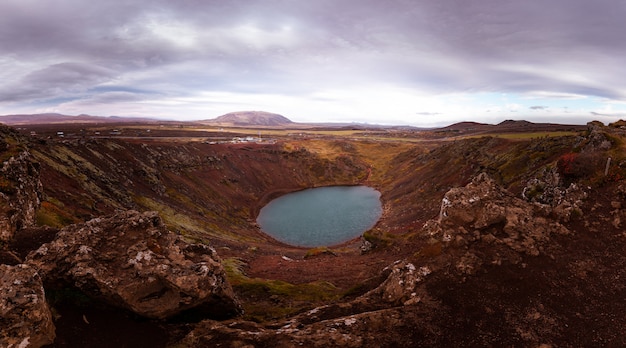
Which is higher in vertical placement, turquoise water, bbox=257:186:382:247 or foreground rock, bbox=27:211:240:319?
foreground rock, bbox=27:211:240:319

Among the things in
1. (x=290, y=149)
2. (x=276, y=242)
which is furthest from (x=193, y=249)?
(x=290, y=149)

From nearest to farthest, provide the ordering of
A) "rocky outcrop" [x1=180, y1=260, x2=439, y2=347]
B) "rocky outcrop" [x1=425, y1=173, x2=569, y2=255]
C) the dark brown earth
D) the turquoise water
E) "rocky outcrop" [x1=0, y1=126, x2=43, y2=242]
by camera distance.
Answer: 1. "rocky outcrop" [x1=180, y1=260, x2=439, y2=347]
2. the dark brown earth
3. "rocky outcrop" [x1=0, y1=126, x2=43, y2=242]
4. "rocky outcrop" [x1=425, y1=173, x2=569, y2=255]
5. the turquoise water

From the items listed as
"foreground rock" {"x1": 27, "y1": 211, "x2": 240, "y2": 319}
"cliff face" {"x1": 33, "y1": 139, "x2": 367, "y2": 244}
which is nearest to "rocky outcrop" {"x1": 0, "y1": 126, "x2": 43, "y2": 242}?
"cliff face" {"x1": 33, "y1": 139, "x2": 367, "y2": 244}

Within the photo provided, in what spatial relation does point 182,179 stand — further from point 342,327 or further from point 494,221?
point 342,327

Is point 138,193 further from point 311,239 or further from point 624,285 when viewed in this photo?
point 624,285

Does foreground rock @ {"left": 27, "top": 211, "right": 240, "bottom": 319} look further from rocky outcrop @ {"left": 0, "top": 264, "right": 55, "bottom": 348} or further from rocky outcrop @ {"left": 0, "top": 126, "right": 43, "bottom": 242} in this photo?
rocky outcrop @ {"left": 0, "top": 126, "right": 43, "bottom": 242}

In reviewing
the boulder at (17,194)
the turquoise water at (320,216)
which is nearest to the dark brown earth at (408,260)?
the boulder at (17,194)

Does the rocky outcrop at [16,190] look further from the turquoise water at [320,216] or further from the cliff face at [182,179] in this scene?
the turquoise water at [320,216]

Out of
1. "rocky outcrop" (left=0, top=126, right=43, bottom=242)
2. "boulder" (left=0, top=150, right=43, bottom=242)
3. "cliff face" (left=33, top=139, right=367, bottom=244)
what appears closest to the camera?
"boulder" (left=0, top=150, right=43, bottom=242)
